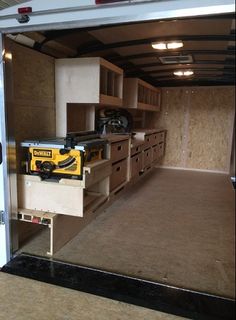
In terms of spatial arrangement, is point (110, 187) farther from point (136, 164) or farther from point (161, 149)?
point (161, 149)

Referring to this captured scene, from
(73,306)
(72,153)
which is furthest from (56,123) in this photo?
(73,306)

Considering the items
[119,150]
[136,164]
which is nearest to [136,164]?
[136,164]

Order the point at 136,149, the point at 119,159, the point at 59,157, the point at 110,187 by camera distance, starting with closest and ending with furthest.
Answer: the point at 59,157, the point at 110,187, the point at 119,159, the point at 136,149

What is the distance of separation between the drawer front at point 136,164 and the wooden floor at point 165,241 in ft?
1.18

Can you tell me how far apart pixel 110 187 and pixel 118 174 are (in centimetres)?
26

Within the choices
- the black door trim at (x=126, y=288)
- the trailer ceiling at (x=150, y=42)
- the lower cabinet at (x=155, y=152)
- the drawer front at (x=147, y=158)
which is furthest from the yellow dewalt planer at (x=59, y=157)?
the lower cabinet at (x=155, y=152)


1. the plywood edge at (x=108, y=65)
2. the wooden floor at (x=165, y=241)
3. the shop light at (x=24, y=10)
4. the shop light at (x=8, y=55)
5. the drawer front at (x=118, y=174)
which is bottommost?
the wooden floor at (x=165, y=241)

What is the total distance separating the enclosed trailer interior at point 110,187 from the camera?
2.00 m

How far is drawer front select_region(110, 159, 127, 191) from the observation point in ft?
9.25

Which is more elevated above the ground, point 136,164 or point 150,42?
point 150,42

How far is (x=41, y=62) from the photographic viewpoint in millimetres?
2354

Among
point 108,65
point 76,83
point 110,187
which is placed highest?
point 108,65

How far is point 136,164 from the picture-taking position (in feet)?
12.0

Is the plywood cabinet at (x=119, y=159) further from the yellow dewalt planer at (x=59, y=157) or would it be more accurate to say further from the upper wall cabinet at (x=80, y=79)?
the yellow dewalt planer at (x=59, y=157)
